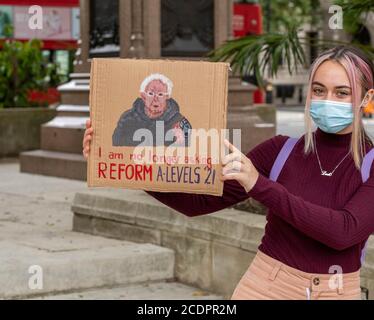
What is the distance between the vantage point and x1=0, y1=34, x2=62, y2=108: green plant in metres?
16.8

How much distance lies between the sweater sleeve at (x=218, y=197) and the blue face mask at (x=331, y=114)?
0.23 m

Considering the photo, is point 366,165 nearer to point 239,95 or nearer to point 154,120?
point 154,120

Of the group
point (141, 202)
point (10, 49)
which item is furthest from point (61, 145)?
point (141, 202)

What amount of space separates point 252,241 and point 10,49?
11.3 meters

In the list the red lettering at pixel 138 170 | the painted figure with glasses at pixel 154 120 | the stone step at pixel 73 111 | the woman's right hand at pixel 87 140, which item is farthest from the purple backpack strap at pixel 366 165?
the stone step at pixel 73 111

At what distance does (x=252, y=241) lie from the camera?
20.7ft

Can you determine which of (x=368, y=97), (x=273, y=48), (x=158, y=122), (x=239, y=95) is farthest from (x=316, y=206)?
(x=239, y=95)

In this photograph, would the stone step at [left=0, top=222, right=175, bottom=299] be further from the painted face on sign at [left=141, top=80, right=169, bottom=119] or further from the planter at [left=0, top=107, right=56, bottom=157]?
the planter at [left=0, top=107, right=56, bottom=157]

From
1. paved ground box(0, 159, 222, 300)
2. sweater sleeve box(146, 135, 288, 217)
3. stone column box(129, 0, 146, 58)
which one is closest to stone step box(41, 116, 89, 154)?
Result: stone column box(129, 0, 146, 58)

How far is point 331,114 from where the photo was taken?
2777 mm

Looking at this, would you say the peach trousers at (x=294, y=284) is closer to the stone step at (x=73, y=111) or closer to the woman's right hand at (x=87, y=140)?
the woman's right hand at (x=87, y=140)

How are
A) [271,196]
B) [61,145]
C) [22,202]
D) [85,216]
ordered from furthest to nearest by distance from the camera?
[61,145] → [22,202] → [85,216] → [271,196]

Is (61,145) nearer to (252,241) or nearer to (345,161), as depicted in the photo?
(252,241)

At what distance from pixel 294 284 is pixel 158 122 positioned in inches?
25.4
